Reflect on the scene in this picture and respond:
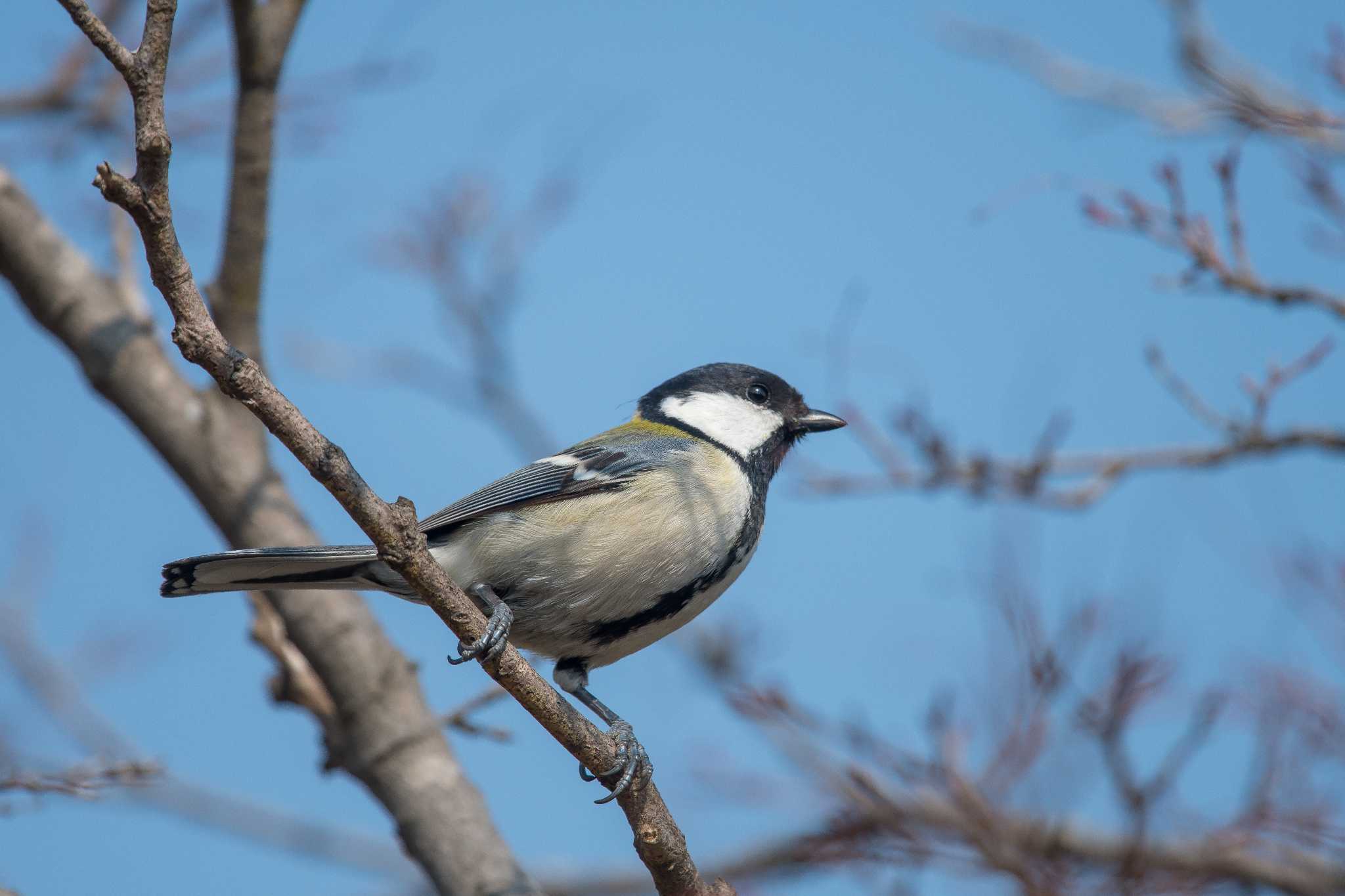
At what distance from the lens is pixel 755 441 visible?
462 centimetres

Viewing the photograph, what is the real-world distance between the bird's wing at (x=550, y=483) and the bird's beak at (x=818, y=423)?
0.98m

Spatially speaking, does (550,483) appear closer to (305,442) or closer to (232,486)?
(232,486)

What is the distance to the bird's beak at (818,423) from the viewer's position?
15.9ft

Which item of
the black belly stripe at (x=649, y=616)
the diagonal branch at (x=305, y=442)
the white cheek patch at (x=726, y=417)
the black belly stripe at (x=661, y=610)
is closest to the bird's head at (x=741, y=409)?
the white cheek patch at (x=726, y=417)

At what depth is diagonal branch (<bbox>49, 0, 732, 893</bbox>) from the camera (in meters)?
2.18

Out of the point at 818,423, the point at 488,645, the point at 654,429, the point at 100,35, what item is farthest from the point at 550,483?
the point at 100,35

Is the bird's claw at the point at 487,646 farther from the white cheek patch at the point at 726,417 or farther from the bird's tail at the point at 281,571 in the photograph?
the white cheek patch at the point at 726,417

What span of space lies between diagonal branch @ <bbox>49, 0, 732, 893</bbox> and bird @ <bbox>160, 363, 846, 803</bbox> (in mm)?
269

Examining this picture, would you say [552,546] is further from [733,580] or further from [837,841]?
[837,841]

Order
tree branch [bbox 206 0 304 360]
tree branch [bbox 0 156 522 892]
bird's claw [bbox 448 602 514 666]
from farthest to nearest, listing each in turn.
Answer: tree branch [bbox 0 156 522 892] → tree branch [bbox 206 0 304 360] → bird's claw [bbox 448 602 514 666]

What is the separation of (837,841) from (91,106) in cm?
464

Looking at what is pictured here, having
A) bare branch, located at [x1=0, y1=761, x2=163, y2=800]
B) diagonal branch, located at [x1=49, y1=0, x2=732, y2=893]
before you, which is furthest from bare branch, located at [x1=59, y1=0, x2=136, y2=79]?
bare branch, located at [x1=0, y1=761, x2=163, y2=800]

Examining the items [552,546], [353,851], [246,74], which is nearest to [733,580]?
[552,546]

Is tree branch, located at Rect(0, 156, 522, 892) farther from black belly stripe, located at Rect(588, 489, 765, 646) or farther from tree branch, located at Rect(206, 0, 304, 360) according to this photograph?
black belly stripe, located at Rect(588, 489, 765, 646)
